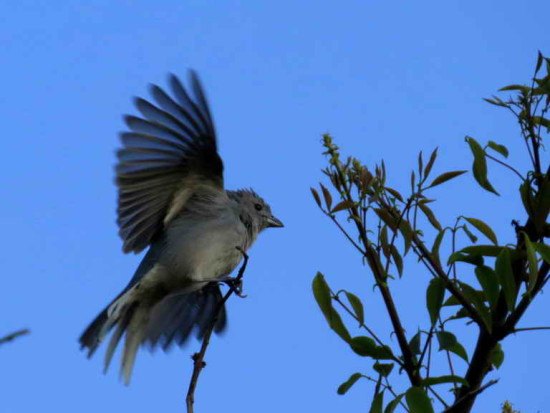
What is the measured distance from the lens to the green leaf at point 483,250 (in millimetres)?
1924

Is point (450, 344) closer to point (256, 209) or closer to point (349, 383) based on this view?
point (349, 383)

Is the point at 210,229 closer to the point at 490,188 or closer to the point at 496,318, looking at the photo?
the point at 490,188

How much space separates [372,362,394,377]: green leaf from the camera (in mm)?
1934

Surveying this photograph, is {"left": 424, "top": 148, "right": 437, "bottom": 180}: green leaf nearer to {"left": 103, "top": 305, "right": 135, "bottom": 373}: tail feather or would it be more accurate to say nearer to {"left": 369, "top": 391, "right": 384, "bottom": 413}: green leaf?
{"left": 369, "top": 391, "right": 384, "bottom": 413}: green leaf

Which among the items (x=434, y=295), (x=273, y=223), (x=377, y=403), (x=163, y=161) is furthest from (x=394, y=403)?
(x=273, y=223)

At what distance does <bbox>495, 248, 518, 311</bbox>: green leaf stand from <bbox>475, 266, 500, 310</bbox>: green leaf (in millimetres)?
35

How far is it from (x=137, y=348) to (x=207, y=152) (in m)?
1.38

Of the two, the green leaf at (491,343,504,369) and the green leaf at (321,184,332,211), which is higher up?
the green leaf at (321,184,332,211)

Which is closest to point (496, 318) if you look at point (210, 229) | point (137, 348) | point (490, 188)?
point (490, 188)

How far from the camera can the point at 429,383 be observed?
172cm

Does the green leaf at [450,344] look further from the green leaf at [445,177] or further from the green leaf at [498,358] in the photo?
the green leaf at [445,177]

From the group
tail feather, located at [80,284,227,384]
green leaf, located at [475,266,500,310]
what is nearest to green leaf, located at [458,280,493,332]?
green leaf, located at [475,266,500,310]

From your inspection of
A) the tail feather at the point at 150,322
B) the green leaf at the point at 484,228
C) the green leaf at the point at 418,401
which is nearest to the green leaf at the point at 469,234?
the green leaf at the point at 484,228

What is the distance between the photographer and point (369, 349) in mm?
1890
